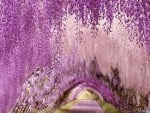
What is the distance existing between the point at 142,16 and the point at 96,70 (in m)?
0.41

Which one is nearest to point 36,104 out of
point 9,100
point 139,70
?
point 9,100

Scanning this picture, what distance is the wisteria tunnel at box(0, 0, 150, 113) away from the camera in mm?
3051

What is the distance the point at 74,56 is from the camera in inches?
120

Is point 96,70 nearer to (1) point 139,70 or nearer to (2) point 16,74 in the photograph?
(1) point 139,70

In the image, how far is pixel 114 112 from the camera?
306cm

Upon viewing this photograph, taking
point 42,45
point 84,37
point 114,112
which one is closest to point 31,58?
point 42,45

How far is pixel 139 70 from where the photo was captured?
3092 millimetres

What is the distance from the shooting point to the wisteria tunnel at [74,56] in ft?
10.0

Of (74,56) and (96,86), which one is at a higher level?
(74,56)

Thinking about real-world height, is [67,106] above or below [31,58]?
below

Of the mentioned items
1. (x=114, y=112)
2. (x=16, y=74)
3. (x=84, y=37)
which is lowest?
(x=114, y=112)

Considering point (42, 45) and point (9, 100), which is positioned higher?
point (42, 45)

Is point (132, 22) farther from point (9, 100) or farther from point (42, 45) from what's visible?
point (9, 100)

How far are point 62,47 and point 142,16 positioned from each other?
0.50m
